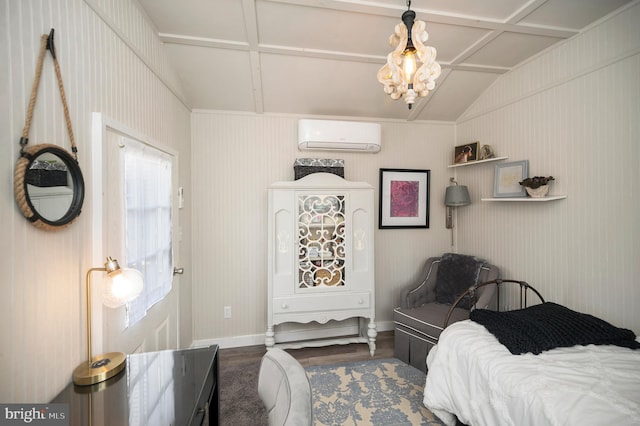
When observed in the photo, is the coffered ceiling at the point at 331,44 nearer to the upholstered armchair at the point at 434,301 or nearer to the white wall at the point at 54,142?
the white wall at the point at 54,142

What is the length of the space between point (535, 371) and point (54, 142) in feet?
7.63

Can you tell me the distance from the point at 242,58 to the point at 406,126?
1977mm

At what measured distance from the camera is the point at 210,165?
2.71m

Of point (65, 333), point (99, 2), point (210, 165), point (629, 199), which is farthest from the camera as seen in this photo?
point (210, 165)

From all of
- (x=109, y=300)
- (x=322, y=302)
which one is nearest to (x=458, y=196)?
(x=322, y=302)

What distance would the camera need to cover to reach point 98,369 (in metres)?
1.01

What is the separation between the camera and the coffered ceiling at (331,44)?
1.73m

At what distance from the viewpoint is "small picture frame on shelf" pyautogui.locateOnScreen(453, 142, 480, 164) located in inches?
110

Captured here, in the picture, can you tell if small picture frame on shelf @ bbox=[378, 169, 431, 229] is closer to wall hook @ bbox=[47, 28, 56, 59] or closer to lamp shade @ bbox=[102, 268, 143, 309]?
lamp shade @ bbox=[102, 268, 143, 309]

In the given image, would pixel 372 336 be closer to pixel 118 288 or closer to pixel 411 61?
pixel 118 288

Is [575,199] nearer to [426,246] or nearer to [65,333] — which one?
[426,246]

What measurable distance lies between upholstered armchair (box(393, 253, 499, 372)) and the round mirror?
2468mm

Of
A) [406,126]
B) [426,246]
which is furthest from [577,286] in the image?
[406,126]

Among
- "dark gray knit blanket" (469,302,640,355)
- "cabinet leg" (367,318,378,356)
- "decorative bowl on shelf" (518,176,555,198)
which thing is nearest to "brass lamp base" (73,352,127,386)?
"dark gray knit blanket" (469,302,640,355)
